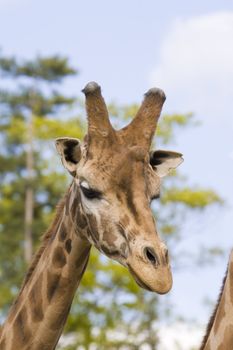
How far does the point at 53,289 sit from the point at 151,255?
149 centimetres

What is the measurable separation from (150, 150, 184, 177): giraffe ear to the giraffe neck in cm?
76

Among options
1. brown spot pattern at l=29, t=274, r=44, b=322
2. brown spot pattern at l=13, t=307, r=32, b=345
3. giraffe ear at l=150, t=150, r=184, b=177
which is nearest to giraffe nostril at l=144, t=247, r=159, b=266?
giraffe ear at l=150, t=150, r=184, b=177

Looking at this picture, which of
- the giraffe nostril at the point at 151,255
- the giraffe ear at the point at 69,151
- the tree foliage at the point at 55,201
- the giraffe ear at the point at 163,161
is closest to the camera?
the giraffe nostril at the point at 151,255

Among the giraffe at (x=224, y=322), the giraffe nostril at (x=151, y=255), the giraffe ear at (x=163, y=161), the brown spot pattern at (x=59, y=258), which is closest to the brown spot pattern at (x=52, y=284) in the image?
the brown spot pattern at (x=59, y=258)

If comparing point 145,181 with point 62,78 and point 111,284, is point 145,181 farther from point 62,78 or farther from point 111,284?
point 62,78

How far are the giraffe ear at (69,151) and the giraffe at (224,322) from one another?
2.03 metres

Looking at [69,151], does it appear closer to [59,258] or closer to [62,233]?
[62,233]

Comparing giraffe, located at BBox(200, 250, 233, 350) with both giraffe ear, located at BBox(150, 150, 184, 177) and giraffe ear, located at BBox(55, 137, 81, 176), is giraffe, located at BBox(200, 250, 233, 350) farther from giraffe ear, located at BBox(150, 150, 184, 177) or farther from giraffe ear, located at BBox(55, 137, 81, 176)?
giraffe ear, located at BBox(55, 137, 81, 176)

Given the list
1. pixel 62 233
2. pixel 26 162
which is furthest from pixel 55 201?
pixel 62 233

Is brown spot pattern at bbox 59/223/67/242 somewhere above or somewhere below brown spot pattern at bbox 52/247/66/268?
above

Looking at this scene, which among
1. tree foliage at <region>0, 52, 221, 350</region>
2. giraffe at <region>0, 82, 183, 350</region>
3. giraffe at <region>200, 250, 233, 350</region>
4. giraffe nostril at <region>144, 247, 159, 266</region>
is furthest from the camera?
tree foliage at <region>0, 52, 221, 350</region>

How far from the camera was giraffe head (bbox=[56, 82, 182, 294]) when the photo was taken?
25.0ft

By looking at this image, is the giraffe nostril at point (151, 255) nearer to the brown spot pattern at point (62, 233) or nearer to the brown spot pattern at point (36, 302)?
the brown spot pattern at point (62, 233)

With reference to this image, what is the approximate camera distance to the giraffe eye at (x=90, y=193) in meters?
8.12
